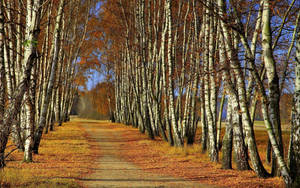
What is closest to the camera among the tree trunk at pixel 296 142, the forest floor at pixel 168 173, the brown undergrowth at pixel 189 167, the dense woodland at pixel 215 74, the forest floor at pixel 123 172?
the tree trunk at pixel 296 142

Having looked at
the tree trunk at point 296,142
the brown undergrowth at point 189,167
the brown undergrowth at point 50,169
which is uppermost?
the tree trunk at point 296,142

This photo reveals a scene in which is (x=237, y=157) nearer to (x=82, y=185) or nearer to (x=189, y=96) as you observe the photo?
(x=82, y=185)

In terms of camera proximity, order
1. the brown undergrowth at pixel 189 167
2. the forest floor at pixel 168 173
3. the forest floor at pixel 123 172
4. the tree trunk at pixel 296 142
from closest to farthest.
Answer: the tree trunk at pixel 296 142, the forest floor at pixel 123 172, the forest floor at pixel 168 173, the brown undergrowth at pixel 189 167

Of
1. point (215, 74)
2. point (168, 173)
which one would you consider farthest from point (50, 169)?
point (215, 74)

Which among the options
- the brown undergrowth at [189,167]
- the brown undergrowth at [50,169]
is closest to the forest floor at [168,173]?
the brown undergrowth at [189,167]

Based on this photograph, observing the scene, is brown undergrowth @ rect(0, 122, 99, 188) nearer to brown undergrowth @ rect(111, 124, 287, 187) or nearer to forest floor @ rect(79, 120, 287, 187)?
forest floor @ rect(79, 120, 287, 187)

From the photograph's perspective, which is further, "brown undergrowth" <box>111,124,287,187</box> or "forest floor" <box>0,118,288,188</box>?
"brown undergrowth" <box>111,124,287,187</box>

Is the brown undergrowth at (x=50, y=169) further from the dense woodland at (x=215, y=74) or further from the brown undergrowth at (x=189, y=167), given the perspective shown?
the brown undergrowth at (x=189, y=167)

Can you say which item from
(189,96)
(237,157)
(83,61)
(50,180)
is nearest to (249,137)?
(237,157)

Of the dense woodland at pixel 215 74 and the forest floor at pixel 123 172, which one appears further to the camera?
the forest floor at pixel 123 172

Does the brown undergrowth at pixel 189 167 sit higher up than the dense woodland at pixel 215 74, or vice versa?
the dense woodland at pixel 215 74

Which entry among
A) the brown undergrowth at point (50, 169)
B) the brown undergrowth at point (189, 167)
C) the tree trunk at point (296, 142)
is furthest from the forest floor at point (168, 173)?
the tree trunk at point (296, 142)

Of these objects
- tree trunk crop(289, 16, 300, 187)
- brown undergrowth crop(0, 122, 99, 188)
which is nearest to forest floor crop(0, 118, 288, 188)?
brown undergrowth crop(0, 122, 99, 188)

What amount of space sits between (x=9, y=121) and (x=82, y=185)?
240 cm
